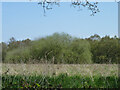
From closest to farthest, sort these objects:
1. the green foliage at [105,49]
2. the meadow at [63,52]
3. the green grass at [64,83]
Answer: the green grass at [64,83] → the meadow at [63,52] → the green foliage at [105,49]

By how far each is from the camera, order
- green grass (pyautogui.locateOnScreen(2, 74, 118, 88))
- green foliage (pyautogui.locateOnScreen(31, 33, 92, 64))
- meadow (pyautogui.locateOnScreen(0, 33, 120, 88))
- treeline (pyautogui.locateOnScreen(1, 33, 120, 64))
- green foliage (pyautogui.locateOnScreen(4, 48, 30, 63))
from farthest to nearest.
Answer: green foliage (pyautogui.locateOnScreen(31, 33, 92, 64)) < treeline (pyautogui.locateOnScreen(1, 33, 120, 64)) < green foliage (pyautogui.locateOnScreen(4, 48, 30, 63)) < meadow (pyautogui.locateOnScreen(0, 33, 120, 88)) < green grass (pyautogui.locateOnScreen(2, 74, 118, 88))

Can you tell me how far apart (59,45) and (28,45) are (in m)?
1.49

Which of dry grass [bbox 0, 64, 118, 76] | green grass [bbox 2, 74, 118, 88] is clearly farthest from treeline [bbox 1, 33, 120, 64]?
green grass [bbox 2, 74, 118, 88]

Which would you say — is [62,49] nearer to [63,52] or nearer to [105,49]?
[63,52]

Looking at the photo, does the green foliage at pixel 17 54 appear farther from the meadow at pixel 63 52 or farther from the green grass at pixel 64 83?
the green grass at pixel 64 83

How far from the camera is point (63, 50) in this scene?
29.3 feet

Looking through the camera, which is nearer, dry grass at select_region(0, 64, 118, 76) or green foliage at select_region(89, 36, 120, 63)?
dry grass at select_region(0, 64, 118, 76)

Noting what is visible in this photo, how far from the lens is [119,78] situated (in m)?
4.04

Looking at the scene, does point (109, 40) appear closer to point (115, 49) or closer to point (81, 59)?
point (115, 49)

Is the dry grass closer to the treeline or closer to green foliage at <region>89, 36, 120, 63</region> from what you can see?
the treeline

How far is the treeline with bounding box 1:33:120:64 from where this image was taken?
723cm

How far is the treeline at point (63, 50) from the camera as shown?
7.23 m

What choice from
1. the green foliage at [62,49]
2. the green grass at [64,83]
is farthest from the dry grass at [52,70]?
the green foliage at [62,49]

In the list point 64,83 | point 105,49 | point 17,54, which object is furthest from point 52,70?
point 105,49
